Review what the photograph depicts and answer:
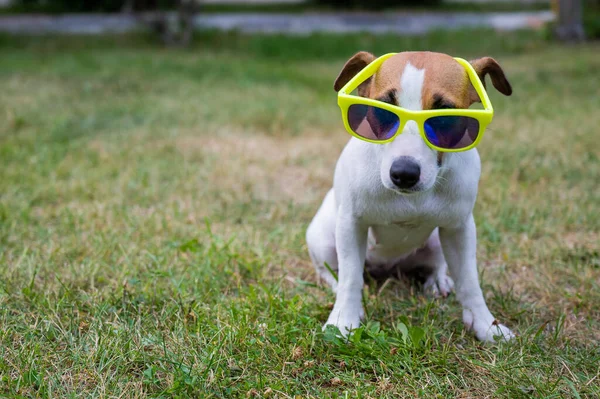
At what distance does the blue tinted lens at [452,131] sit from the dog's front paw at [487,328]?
2.38 feet

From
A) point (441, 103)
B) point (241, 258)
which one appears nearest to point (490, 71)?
point (441, 103)

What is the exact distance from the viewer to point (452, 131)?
2051mm

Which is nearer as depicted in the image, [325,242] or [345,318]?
[345,318]

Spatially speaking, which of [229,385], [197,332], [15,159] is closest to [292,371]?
[229,385]

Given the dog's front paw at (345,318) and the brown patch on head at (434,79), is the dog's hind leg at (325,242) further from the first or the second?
the brown patch on head at (434,79)

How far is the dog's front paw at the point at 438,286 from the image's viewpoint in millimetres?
2771

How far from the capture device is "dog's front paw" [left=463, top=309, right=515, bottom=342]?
234cm

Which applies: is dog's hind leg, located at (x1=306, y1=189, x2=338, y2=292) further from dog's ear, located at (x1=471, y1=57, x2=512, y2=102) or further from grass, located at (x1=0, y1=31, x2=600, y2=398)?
dog's ear, located at (x1=471, y1=57, x2=512, y2=102)

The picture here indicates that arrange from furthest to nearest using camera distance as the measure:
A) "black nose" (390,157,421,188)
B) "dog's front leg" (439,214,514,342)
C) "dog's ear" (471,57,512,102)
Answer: "dog's front leg" (439,214,514,342)
"dog's ear" (471,57,512,102)
"black nose" (390,157,421,188)

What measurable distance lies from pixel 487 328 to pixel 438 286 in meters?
0.45

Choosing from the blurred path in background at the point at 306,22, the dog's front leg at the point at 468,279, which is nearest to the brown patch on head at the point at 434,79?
the dog's front leg at the point at 468,279

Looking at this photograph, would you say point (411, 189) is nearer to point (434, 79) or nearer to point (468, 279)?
point (434, 79)

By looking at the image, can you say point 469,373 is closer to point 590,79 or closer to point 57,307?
point 57,307

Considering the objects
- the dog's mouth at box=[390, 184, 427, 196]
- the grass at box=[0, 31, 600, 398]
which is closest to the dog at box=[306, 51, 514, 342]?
the dog's mouth at box=[390, 184, 427, 196]
